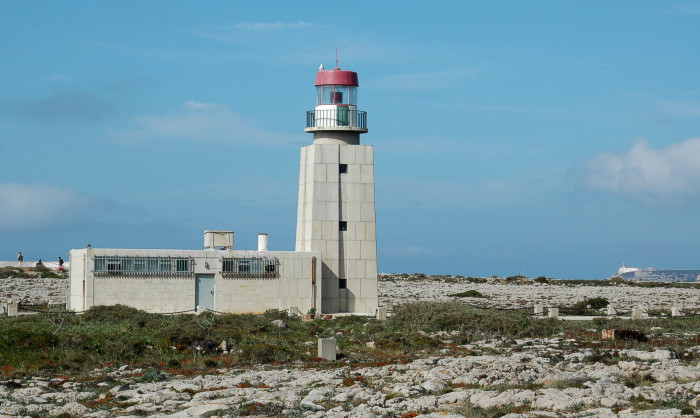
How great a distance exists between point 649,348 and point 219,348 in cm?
1263

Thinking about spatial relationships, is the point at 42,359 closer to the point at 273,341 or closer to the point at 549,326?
the point at 273,341

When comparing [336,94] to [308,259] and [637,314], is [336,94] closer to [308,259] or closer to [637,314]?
[308,259]

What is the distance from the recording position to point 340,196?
4231cm

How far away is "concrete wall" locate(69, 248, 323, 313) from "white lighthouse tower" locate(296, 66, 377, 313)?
4.02 ft

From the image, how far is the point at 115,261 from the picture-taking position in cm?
3956

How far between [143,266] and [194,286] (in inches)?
88.2

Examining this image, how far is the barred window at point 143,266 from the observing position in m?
39.4

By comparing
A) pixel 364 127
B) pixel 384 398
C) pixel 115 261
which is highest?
pixel 364 127

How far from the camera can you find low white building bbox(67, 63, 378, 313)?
39812 millimetres

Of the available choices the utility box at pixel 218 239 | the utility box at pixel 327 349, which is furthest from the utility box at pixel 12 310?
the utility box at pixel 327 349

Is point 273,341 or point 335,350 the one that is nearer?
point 335,350

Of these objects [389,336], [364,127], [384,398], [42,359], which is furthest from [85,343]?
[364,127]

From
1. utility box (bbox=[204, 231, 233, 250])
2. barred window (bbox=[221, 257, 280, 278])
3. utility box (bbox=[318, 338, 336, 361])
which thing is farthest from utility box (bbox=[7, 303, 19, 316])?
utility box (bbox=[318, 338, 336, 361])

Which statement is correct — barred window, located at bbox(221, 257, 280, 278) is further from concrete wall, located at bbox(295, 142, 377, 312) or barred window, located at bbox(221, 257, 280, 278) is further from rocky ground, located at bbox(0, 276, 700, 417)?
rocky ground, located at bbox(0, 276, 700, 417)
